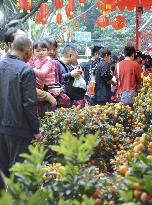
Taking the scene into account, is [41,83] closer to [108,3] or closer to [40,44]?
[40,44]

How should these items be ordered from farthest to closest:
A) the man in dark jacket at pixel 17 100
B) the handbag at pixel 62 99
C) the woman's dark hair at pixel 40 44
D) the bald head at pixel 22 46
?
the handbag at pixel 62 99 → the woman's dark hair at pixel 40 44 → the bald head at pixel 22 46 → the man in dark jacket at pixel 17 100

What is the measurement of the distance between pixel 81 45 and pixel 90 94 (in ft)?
135

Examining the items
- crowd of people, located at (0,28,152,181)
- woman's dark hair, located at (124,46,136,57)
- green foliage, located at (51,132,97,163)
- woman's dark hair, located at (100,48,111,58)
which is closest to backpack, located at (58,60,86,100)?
crowd of people, located at (0,28,152,181)

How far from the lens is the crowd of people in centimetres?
462

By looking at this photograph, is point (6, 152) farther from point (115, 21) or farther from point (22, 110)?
point (115, 21)

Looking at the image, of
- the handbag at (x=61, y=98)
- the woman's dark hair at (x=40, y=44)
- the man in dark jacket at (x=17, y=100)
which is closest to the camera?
the man in dark jacket at (x=17, y=100)

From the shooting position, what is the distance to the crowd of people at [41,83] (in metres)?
4.62

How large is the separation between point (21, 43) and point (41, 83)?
6.77ft

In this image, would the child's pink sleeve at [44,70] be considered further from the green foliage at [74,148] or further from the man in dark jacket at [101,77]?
the green foliage at [74,148]

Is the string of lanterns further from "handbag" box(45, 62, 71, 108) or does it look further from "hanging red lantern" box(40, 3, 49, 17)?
"handbag" box(45, 62, 71, 108)

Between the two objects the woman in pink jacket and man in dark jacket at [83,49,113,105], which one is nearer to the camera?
the woman in pink jacket

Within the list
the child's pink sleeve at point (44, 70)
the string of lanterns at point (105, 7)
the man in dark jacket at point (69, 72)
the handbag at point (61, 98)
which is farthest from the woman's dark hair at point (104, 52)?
the child's pink sleeve at point (44, 70)

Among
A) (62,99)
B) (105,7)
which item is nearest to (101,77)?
(62,99)

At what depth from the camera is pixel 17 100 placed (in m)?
4.63
